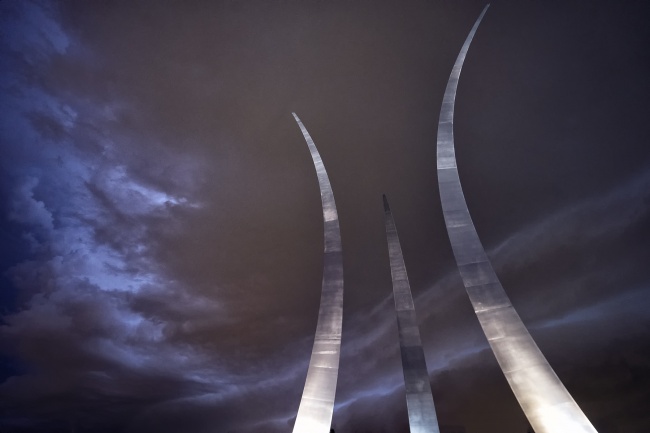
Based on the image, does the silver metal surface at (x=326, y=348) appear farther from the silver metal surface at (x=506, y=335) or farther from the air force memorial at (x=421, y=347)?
the silver metal surface at (x=506, y=335)

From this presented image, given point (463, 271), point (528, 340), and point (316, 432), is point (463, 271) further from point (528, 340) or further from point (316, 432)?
point (316, 432)

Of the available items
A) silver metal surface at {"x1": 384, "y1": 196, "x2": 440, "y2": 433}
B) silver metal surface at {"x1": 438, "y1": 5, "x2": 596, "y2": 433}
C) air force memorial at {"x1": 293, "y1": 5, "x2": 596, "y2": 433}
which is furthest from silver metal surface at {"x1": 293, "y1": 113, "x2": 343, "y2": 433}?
silver metal surface at {"x1": 438, "y1": 5, "x2": 596, "y2": 433}

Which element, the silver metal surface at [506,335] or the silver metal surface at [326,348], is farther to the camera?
the silver metal surface at [326,348]

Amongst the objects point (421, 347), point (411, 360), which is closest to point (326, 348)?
point (411, 360)

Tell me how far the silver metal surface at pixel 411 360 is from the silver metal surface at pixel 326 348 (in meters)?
2.84

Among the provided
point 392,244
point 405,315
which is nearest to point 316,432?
point 405,315

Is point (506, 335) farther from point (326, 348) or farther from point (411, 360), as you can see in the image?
point (326, 348)

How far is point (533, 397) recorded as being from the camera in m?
11.6

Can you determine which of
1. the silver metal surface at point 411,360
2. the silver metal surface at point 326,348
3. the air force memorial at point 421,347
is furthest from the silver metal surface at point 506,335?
the silver metal surface at point 326,348

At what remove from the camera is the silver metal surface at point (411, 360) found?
15.4 m

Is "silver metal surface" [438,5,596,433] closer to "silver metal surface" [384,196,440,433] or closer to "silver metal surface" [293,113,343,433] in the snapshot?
"silver metal surface" [384,196,440,433]

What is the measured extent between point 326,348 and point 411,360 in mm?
3858

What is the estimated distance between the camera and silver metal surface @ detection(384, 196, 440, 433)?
608 inches

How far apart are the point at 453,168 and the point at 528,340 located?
785 centimetres
